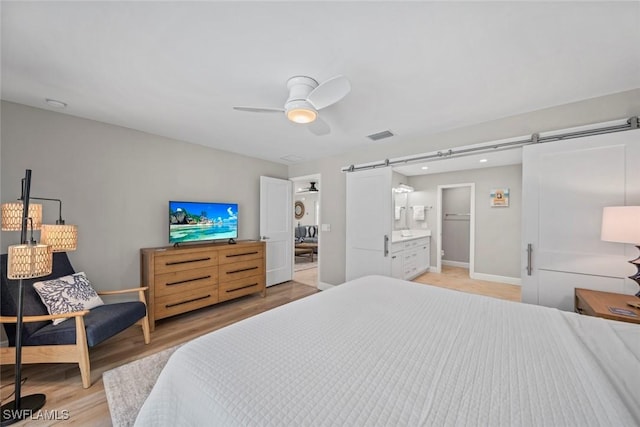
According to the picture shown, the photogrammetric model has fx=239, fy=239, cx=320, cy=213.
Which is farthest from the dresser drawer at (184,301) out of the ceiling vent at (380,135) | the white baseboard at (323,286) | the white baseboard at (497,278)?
the white baseboard at (497,278)

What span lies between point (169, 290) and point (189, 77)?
2372 millimetres

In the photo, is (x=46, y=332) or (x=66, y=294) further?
(x=66, y=294)

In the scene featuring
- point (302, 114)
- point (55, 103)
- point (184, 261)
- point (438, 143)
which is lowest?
point (184, 261)

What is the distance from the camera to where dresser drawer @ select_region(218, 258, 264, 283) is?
342 centimetres

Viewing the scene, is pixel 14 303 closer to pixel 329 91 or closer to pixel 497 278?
pixel 329 91

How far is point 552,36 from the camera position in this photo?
1439 mm

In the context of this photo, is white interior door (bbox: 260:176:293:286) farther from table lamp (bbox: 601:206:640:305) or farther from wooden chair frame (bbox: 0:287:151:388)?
table lamp (bbox: 601:206:640:305)

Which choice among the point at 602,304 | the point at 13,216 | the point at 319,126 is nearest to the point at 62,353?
the point at 13,216

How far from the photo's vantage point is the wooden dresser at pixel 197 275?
279 centimetres

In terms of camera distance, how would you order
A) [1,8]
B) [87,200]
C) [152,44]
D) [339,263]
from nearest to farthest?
[1,8] < [152,44] < [87,200] < [339,263]

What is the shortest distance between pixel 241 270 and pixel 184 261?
848 millimetres

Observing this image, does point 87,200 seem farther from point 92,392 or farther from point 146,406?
point 146,406

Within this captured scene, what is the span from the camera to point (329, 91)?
63.1 inches

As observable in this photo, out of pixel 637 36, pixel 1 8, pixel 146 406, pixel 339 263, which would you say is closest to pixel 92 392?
pixel 146 406
